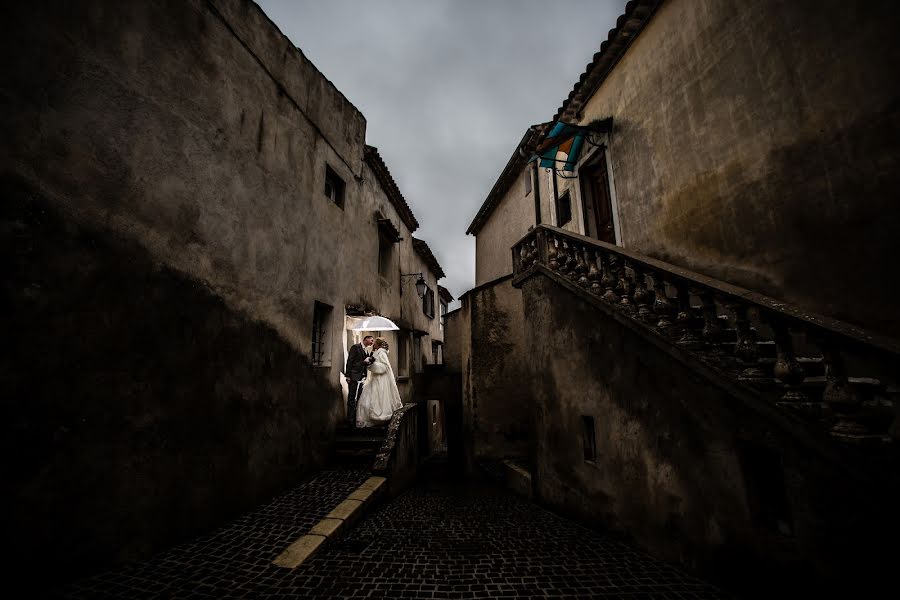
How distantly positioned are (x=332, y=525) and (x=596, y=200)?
855cm

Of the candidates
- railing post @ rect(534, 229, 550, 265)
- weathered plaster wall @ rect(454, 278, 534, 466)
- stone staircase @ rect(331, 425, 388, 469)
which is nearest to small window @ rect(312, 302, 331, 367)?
stone staircase @ rect(331, 425, 388, 469)

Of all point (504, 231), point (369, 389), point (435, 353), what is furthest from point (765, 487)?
point (435, 353)

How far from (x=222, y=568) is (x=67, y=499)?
1514 millimetres

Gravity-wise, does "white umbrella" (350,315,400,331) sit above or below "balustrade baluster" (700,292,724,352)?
above

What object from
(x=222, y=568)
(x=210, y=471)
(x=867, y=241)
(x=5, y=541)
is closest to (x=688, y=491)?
(x=867, y=241)

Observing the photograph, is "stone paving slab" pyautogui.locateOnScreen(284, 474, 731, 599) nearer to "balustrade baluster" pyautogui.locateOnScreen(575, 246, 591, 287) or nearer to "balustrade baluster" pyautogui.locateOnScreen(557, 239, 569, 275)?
"balustrade baluster" pyautogui.locateOnScreen(575, 246, 591, 287)

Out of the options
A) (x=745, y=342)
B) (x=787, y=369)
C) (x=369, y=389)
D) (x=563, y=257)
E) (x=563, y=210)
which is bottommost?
(x=369, y=389)

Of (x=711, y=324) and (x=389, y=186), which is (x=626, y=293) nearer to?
(x=711, y=324)

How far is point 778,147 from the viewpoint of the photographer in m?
4.57

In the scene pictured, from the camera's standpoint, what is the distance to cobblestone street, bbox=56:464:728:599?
3371 millimetres

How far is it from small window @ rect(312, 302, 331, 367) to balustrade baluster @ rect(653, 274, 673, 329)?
629cm

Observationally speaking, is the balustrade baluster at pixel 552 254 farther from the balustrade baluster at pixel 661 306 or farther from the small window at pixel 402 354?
the small window at pixel 402 354

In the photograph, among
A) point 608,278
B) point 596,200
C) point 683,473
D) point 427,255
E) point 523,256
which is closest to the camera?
point 683,473

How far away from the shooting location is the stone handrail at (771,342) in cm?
245
